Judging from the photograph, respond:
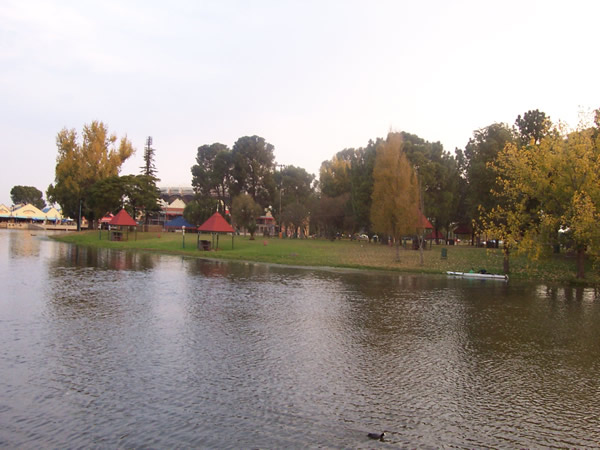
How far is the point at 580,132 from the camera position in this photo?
2555 cm

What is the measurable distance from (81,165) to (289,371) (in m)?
72.9

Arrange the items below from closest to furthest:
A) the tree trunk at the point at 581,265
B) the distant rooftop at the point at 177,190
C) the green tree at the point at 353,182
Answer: the tree trunk at the point at 581,265, the green tree at the point at 353,182, the distant rooftop at the point at 177,190

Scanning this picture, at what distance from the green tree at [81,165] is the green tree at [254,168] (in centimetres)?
1910

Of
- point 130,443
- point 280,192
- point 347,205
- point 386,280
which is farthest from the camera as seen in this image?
point 280,192

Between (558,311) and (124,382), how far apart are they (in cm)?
1418

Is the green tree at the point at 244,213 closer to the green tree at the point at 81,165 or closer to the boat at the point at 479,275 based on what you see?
the green tree at the point at 81,165

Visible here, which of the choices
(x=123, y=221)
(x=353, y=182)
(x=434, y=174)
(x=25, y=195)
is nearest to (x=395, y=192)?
(x=434, y=174)

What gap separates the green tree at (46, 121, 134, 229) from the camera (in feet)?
236

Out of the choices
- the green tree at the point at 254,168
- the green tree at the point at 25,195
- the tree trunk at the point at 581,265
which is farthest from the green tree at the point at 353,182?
the green tree at the point at 25,195

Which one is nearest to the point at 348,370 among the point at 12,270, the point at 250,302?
the point at 250,302

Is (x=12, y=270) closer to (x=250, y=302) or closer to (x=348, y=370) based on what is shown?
(x=250, y=302)

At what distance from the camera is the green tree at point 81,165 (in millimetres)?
71938

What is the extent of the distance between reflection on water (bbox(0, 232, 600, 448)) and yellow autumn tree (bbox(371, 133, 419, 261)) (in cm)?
1838

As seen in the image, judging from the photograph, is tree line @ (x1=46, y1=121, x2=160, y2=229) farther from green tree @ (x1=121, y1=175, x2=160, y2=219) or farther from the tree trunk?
the tree trunk
